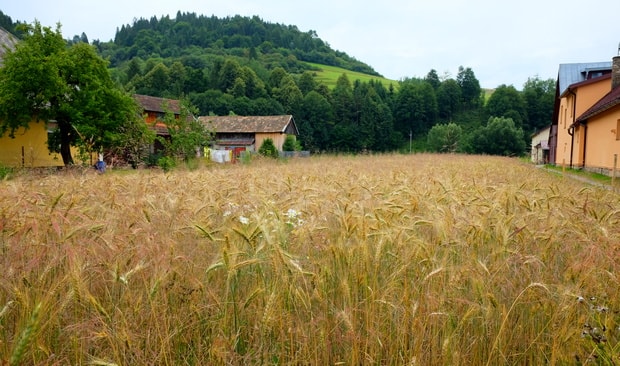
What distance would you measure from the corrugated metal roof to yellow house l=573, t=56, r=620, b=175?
658 centimetres

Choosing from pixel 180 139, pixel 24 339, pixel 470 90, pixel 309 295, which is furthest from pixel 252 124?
pixel 470 90

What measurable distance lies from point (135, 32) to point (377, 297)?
560 ft

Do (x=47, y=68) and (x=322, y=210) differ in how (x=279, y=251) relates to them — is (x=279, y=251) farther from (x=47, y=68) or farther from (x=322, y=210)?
(x=47, y=68)

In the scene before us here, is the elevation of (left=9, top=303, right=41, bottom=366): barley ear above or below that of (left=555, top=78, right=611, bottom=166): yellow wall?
below

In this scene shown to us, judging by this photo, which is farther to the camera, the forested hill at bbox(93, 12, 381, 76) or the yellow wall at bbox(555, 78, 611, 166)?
the forested hill at bbox(93, 12, 381, 76)

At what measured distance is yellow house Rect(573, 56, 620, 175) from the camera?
1912cm

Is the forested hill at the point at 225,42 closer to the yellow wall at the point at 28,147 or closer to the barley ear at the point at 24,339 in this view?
the yellow wall at the point at 28,147

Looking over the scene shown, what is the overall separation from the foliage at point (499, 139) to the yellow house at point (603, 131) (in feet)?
120

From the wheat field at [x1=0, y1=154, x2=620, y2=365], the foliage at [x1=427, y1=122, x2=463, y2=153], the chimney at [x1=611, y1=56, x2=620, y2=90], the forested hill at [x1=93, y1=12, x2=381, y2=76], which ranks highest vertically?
the forested hill at [x1=93, y1=12, x2=381, y2=76]

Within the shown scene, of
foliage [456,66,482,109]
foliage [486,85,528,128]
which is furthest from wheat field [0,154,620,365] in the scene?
foliage [456,66,482,109]

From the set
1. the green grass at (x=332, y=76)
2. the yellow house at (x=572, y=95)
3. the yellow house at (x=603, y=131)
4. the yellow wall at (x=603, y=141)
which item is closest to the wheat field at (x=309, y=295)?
the yellow house at (x=603, y=131)

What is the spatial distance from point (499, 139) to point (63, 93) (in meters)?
58.1

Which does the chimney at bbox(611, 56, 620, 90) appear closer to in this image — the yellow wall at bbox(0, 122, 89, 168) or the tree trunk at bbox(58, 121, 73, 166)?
the yellow wall at bbox(0, 122, 89, 168)

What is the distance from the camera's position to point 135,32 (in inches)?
5984
